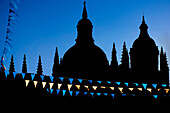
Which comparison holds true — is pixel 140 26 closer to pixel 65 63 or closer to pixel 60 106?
pixel 65 63

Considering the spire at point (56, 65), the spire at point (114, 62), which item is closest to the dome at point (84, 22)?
the spire at point (114, 62)

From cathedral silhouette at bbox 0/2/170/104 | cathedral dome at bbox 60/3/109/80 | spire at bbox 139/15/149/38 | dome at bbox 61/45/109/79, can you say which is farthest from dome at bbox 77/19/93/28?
spire at bbox 139/15/149/38

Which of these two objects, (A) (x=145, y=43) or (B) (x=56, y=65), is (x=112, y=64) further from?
(B) (x=56, y=65)

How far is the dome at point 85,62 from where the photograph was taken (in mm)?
58094

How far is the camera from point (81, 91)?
120 ft

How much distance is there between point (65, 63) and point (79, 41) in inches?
239

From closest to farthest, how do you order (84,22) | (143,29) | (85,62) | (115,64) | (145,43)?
(85,62) → (115,64) → (145,43) → (143,29) → (84,22)

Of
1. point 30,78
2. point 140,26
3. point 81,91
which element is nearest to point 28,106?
point 30,78

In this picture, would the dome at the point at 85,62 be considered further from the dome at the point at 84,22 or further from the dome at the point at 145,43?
the dome at the point at 145,43

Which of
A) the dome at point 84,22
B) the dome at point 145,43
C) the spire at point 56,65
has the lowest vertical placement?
the spire at point 56,65

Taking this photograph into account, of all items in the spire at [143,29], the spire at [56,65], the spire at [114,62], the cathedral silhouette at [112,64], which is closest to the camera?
the cathedral silhouette at [112,64]

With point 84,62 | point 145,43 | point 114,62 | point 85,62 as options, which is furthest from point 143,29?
point 84,62

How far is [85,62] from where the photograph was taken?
5841cm

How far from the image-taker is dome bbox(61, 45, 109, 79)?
58094 mm
